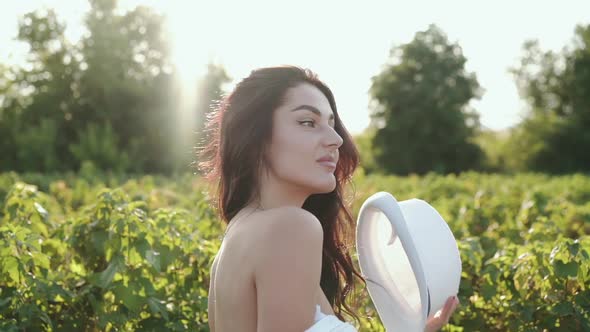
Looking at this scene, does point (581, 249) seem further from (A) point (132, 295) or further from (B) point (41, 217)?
(B) point (41, 217)

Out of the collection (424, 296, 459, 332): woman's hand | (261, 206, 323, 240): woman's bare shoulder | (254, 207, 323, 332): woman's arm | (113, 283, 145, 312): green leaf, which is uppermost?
(261, 206, 323, 240): woman's bare shoulder

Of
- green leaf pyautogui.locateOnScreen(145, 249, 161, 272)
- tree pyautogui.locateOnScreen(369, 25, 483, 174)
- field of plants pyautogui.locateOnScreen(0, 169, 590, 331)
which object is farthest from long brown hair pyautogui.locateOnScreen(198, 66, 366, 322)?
tree pyautogui.locateOnScreen(369, 25, 483, 174)

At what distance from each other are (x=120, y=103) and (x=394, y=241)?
4176 cm

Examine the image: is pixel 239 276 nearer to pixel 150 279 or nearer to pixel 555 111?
pixel 150 279

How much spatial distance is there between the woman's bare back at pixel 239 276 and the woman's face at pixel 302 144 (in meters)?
0.20

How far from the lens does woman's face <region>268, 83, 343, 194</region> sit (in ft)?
8.21

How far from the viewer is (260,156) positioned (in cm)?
257

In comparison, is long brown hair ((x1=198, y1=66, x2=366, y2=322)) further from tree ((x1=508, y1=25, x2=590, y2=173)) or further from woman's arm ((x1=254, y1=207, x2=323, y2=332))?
tree ((x1=508, y1=25, x2=590, y2=173))

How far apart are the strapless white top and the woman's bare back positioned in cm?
8

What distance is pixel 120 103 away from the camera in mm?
42969

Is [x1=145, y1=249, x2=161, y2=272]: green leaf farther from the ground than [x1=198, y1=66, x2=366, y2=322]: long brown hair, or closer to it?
closer to it

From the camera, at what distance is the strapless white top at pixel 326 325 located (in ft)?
7.55

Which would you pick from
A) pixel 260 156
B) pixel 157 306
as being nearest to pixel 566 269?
pixel 260 156

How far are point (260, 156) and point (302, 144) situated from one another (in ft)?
0.51
